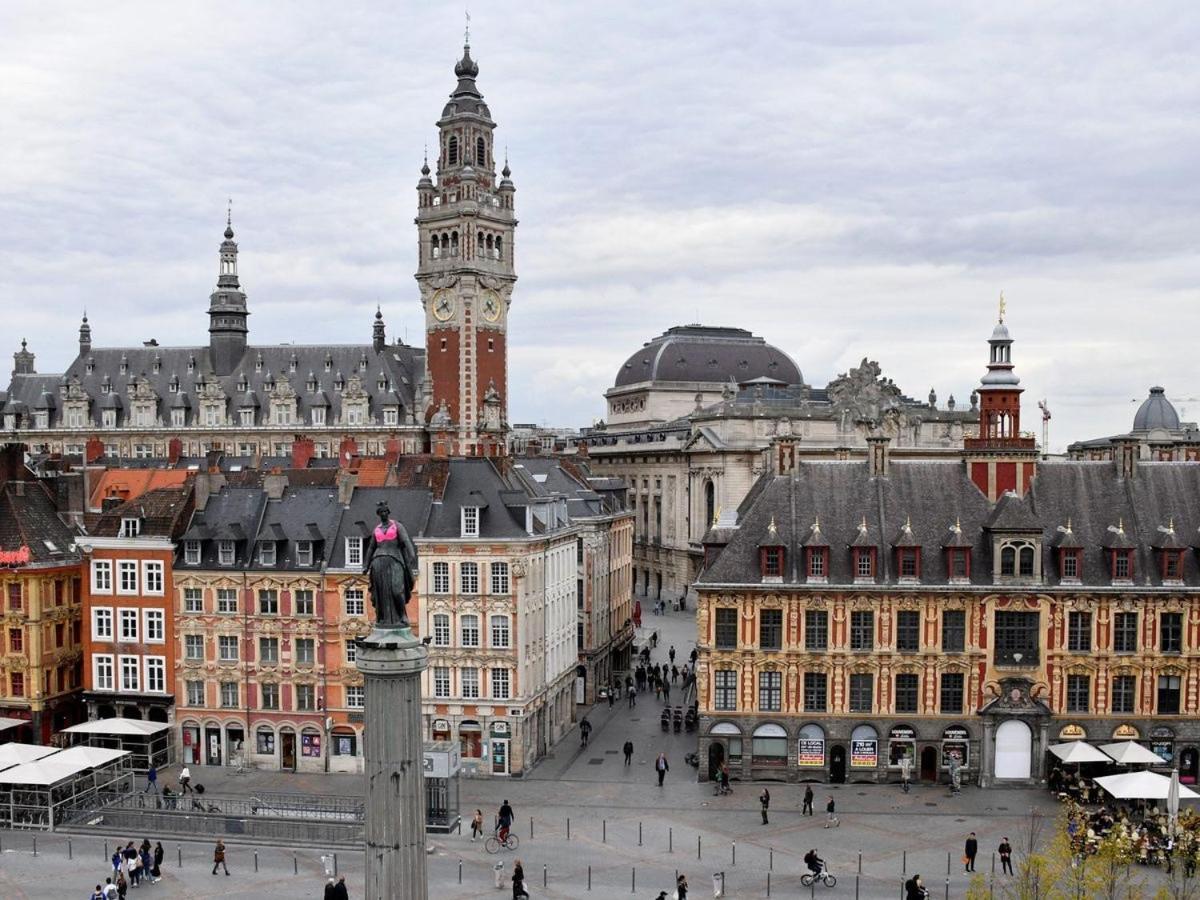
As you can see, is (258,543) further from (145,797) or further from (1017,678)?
(1017,678)

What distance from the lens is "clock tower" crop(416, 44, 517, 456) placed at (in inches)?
5207

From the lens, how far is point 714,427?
13238 centimetres

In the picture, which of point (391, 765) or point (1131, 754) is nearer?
point (391, 765)

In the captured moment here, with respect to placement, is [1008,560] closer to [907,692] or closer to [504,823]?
[907,692]

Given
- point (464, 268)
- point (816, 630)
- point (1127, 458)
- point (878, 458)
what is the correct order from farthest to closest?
1. point (464, 268)
2. point (878, 458)
3. point (1127, 458)
4. point (816, 630)

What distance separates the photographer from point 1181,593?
5538 cm

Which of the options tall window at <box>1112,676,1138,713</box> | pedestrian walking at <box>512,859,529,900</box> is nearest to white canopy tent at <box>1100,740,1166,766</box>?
tall window at <box>1112,676,1138,713</box>

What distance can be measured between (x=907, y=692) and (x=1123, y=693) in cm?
970

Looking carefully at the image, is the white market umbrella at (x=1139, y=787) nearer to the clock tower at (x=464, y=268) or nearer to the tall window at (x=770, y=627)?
the tall window at (x=770, y=627)

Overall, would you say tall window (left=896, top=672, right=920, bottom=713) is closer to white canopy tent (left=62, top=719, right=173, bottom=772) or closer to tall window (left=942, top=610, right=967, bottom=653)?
tall window (left=942, top=610, right=967, bottom=653)

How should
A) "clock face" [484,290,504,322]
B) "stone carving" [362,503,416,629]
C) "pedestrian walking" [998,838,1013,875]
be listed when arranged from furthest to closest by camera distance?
"clock face" [484,290,504,322] → "pedestrian walking" [998,838,1013,875] → "stone carving" [362,503,416,629]

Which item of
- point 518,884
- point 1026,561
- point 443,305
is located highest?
point 443,305

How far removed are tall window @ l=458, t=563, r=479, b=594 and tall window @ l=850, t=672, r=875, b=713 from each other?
1802 centimetres

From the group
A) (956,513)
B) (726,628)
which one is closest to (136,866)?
(726,628)
